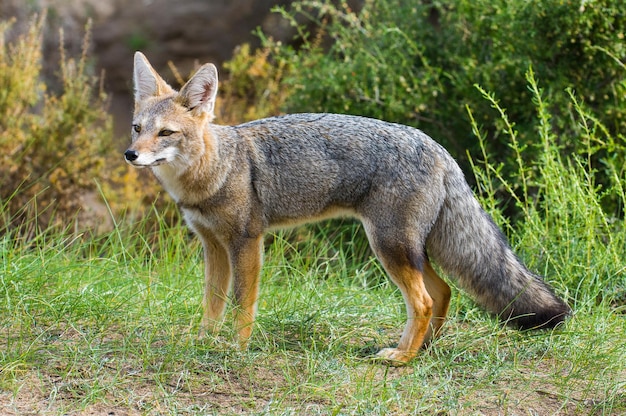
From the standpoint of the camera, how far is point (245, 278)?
4445 millimetres

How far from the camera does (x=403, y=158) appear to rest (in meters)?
4.38

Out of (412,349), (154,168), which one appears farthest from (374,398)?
(154,168)

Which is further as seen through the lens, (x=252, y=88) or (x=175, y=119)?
(x=252, y=88)

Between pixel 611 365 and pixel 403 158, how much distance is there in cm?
146

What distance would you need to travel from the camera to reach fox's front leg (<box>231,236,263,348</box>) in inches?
174

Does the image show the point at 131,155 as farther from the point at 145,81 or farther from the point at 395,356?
the point at 395,356

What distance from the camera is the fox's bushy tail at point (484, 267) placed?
14.3ft

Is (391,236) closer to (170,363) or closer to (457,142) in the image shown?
(170,363)

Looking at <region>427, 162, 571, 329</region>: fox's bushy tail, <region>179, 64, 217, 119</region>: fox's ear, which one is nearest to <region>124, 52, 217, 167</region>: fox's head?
<region>179, 64, 217, 119</region>: fox's ear

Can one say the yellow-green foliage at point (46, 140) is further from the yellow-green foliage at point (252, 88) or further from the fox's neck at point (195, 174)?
the fox's neck at point (195, 174)

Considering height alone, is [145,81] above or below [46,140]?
above

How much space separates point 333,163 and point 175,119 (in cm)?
86

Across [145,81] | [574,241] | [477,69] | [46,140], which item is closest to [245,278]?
[145,81]

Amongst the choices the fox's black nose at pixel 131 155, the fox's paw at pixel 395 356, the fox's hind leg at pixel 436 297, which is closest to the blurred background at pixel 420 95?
the fox's hind leg at pixel 436 297
